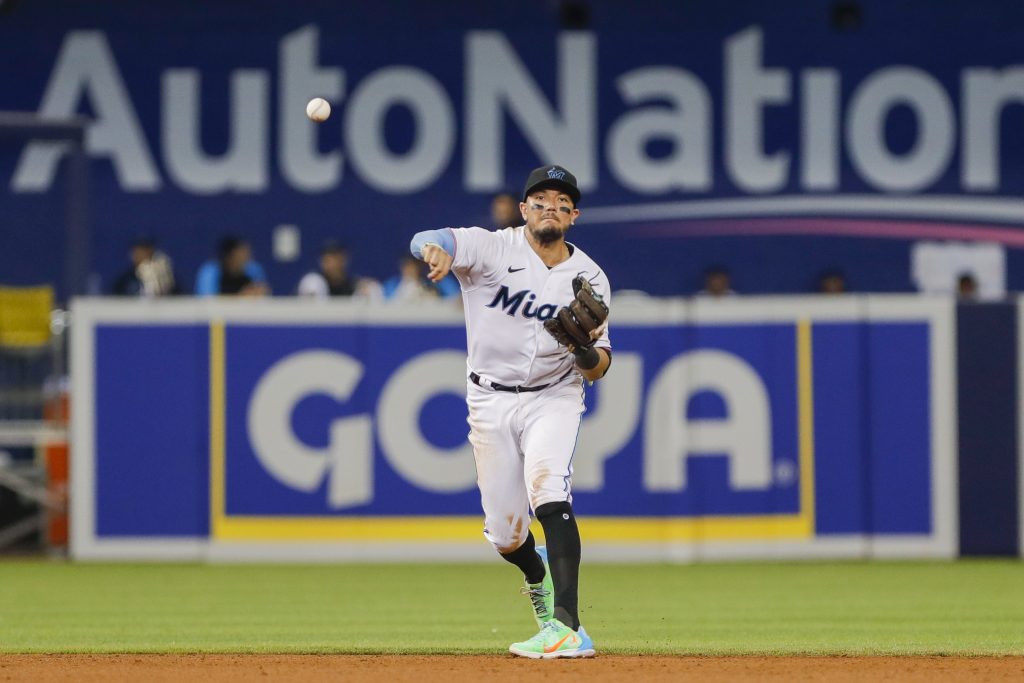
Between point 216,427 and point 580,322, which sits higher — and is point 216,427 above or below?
below

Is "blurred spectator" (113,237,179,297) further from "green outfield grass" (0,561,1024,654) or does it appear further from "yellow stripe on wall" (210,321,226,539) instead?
"green outfield grass" (0,561,1024,654)

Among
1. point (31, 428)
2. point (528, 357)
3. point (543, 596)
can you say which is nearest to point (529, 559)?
point (543, 596)

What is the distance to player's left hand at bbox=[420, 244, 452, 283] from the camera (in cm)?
705

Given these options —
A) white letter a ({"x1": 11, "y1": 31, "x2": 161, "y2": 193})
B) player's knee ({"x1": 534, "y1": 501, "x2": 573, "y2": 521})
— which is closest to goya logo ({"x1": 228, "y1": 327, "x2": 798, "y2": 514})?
player's knee ({"x1": 534, "y1": 501, "x2": 573, "y2": 521})

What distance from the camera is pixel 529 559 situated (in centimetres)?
778

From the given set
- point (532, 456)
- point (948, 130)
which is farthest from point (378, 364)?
point (948, 130)

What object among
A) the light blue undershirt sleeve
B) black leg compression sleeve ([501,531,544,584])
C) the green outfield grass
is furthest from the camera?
the green outfield grass

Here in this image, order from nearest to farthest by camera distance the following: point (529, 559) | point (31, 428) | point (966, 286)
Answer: point (529, 559) → point (31, 428) → point (966, 286)

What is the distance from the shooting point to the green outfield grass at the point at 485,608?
8.16 meters

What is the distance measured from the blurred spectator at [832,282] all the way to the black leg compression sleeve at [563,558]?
11.4 meters

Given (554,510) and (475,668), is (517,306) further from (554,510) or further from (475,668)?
(475,668)

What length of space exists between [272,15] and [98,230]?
288 cm

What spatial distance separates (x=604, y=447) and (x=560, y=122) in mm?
6630

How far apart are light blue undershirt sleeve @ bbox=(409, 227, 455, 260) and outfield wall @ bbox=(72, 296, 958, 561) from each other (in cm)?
547
